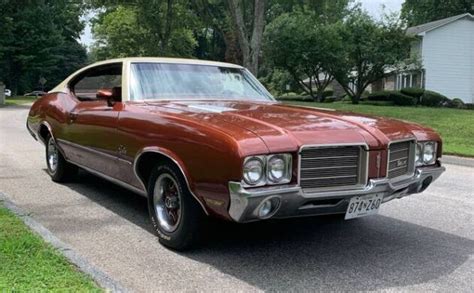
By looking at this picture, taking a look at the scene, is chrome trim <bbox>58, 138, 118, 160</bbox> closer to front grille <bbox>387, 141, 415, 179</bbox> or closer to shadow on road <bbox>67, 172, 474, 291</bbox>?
shadow on road <bbox>67, 172, 474, 291</bbox>

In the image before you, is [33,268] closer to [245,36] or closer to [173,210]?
[173,210]

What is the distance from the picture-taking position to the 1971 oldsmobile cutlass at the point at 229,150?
12.8 feet

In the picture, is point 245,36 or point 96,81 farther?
point 245,36

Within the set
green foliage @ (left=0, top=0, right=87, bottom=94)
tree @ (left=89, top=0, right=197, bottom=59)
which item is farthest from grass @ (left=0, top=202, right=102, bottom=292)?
green foliage @ (left=0, top=0, right=87, bottom=94)

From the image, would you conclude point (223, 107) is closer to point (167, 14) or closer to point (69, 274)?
point (69, 274)

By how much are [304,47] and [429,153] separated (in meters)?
27.7

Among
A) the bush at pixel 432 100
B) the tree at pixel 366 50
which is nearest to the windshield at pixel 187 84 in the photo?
the bush at pixel 432 100

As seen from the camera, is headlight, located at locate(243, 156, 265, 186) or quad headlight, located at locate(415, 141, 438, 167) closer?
headlight, located at locate(243, 156, 265, 186)

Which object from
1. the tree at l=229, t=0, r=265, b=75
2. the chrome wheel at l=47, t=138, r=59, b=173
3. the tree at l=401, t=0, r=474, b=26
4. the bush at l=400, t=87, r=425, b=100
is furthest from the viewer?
the tree at l=401, t=0, r=474, b=26

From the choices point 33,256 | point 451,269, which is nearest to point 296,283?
point 451,269

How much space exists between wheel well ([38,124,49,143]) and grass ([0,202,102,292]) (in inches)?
122

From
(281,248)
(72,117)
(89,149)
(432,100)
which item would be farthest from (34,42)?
(281,248)

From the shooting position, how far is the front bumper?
380 cm

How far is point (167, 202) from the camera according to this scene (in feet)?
15.6
